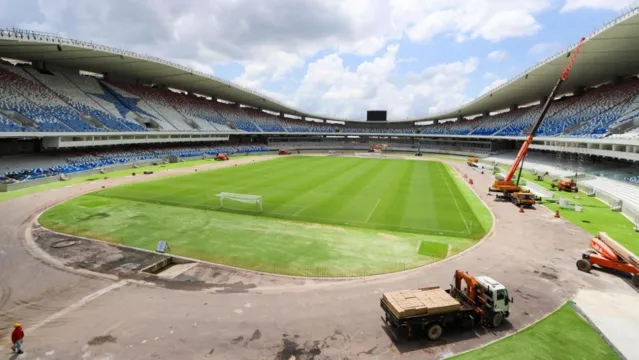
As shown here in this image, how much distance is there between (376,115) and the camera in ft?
371

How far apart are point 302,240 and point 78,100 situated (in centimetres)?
5013

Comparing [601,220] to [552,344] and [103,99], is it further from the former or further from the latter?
[103,99]

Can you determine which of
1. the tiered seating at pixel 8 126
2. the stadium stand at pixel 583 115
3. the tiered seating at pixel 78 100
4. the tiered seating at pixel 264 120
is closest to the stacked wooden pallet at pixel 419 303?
the stadium stand at pixel 583 115

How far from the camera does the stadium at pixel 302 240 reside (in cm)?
1141

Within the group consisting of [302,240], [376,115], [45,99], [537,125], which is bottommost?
[302,240]

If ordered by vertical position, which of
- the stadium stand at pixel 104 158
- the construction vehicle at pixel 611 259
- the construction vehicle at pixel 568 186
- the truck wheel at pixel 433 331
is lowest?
the truck wheel at pixel 433 331

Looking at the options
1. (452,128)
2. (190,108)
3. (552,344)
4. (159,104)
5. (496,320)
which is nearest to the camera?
(552,344)

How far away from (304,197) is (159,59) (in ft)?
124

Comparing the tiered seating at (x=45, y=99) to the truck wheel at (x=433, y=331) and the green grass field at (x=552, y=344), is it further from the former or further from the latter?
the green grass field at (x=552, y=344)

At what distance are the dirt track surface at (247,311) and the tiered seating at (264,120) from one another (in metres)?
80.7

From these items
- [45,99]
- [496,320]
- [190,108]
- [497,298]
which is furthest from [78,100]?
[496,320]

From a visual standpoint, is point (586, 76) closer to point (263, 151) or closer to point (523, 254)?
point (523, 254)

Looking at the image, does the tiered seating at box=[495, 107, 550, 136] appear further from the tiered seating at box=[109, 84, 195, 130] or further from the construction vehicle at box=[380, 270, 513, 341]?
the tiered seating at box=[109, 84, 195, 130]

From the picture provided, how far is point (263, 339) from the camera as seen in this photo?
11172 mm
